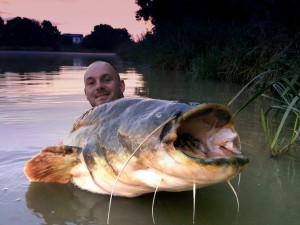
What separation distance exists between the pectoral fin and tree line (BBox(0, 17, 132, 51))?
61.7 metres

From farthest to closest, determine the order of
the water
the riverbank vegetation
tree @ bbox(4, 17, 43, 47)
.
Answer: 1. tree @ bbox(4, 17, 43, 47)
2. the riverbank vegetation
3. the water

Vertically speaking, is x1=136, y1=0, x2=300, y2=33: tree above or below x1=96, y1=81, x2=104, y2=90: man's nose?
above

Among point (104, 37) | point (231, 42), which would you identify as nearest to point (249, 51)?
point (231, 42)

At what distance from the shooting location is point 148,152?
1615mm

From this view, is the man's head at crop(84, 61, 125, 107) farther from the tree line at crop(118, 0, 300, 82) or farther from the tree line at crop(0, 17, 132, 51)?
the tree line at crop(0, 17, 132, 51)

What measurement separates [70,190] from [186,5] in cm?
2043

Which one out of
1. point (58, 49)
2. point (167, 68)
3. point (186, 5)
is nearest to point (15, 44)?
point (58, 49)

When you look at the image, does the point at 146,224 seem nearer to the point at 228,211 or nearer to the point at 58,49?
the point at 228,211

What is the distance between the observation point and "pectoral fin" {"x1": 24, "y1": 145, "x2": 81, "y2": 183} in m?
2.09

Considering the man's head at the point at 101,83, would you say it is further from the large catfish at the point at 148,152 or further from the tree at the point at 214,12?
the tree at the point at 214,12

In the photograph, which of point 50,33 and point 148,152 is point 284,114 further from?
point 50,33

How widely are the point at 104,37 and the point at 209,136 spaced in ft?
234

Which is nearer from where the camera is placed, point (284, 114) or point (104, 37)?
point (284, 114)

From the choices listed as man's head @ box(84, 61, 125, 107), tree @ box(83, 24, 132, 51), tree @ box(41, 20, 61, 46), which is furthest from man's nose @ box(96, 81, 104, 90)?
tree @ box(41, 20, 61, 46)
